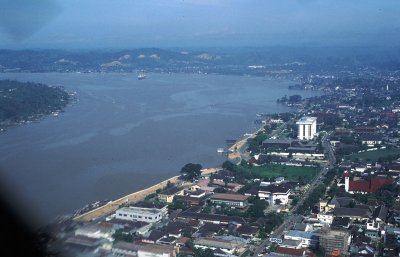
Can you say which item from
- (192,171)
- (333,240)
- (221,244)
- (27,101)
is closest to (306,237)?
(333,240)

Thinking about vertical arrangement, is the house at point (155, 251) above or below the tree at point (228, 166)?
above

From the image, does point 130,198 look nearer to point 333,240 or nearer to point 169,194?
point 169,194

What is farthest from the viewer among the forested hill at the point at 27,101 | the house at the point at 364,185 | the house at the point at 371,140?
the forested hill at the point at 27,101

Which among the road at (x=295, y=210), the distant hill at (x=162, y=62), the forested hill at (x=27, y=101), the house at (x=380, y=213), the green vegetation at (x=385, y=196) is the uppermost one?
the distant hill at (x=162, y=62)

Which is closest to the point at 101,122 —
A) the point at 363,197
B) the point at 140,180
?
the point at 140,180

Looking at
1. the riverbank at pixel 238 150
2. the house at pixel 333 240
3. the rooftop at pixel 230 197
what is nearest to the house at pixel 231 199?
the rooftop at pixel 230 197

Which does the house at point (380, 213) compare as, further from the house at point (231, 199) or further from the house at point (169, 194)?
the house at point (169, 194)
